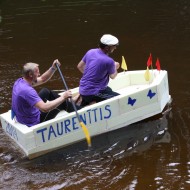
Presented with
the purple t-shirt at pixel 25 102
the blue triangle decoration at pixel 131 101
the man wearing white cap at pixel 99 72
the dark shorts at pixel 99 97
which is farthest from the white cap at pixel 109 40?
the purple t-shirt at pixel 25 102

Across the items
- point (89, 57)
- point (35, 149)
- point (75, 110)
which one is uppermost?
point (89, 57)

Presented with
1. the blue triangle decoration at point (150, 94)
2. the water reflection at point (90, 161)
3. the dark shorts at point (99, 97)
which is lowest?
the water reflection at point (90, 161)

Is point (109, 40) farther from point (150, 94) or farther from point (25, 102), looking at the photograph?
point (25, 102)

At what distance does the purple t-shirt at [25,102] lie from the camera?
223 inches

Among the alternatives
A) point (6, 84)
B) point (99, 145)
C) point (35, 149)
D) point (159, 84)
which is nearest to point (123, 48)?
point (6, 84)

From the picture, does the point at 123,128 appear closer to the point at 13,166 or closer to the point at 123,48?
the point at 13,166

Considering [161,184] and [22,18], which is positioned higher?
[22,18]

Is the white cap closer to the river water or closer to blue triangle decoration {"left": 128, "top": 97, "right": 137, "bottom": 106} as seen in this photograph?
blue triangle decoration {"left": 128, "top": 97, "right": 137, "bottom": 106}

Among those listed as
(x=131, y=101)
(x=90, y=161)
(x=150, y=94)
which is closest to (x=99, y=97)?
(x=131, y=101)

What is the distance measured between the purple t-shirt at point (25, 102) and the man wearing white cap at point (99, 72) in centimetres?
96

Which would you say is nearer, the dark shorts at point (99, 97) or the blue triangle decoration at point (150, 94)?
the dark shorts at point (99, 97)

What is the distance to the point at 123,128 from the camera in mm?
6965

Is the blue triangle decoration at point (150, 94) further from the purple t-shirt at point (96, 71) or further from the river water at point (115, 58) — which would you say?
the purple t-shirt at point (96, 71)

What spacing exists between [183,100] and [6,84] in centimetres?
387
